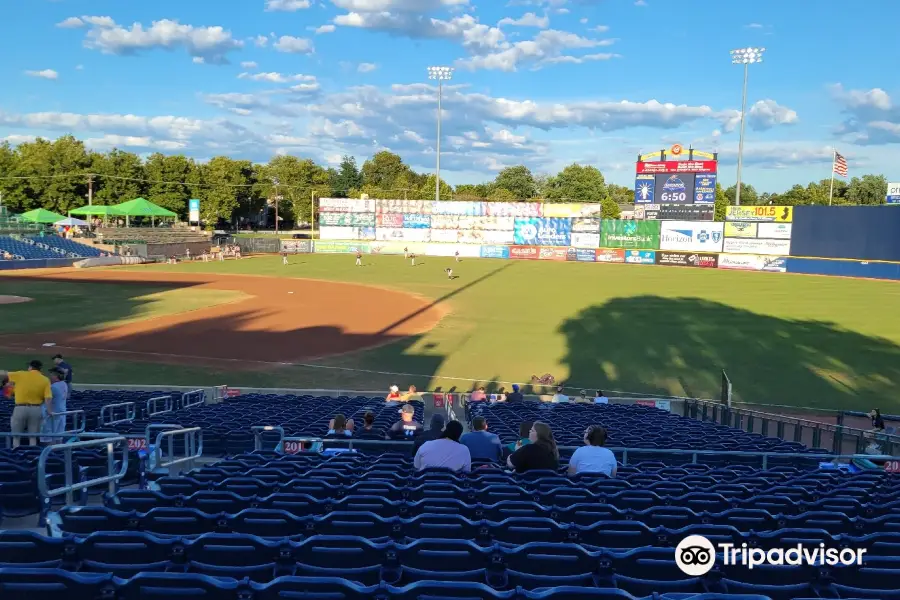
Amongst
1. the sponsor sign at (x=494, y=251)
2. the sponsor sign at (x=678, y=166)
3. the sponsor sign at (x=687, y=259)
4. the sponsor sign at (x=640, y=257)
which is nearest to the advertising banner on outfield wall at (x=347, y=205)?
the sponsor sign at (x=494, y=251)

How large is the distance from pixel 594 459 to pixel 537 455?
2.21ft

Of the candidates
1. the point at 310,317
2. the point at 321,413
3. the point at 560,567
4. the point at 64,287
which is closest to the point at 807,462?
the point at 560,567

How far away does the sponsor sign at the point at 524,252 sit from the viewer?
265 ft

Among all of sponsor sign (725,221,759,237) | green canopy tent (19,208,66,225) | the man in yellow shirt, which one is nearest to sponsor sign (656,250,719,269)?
sponsor sign (725,221,759,237)

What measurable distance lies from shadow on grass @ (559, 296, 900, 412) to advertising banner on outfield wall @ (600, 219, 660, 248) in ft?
129

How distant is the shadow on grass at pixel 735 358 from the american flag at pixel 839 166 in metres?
44.0

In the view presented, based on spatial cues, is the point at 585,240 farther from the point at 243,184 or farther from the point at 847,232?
the point at 243,184

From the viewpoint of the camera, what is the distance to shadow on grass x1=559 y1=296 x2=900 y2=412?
2161 centimetres

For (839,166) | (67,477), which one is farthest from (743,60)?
(67,477)

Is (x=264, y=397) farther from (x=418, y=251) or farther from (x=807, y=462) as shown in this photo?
(x=418, y=251)

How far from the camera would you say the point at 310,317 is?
113ft

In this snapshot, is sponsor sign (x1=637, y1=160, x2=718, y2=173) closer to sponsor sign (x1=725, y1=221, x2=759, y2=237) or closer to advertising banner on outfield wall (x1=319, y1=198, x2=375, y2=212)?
sponsor sign (x1=725, y1=221, x2=759, y2=237)

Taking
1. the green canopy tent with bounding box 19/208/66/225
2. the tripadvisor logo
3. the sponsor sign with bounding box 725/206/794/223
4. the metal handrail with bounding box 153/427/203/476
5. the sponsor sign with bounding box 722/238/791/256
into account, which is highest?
the sponsor sign with bounding box 725/206/794/223

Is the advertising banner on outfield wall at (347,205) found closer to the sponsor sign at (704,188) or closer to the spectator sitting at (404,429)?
the sponsor sign at (704,188)
